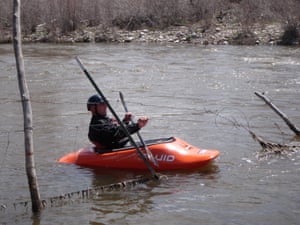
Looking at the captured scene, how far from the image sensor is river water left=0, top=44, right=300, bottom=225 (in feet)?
20.0

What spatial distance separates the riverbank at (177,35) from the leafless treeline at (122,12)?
16.5 inches

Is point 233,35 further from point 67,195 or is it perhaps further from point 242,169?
point 67,195

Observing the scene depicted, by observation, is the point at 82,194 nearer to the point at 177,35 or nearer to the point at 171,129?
the point at 171,129

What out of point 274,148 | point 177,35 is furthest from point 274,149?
point 177,35

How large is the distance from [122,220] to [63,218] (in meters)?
0.59

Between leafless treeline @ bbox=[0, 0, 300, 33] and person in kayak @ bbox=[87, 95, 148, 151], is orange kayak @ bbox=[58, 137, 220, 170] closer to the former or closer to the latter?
person in kayak @ bbox=[87, 95, 148, 151]

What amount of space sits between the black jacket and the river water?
15.8 inches

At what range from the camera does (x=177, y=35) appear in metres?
25.9

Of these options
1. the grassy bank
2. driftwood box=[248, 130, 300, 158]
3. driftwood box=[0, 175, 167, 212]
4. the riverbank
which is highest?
the grassy bank

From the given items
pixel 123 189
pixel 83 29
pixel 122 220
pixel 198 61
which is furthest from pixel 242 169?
pixel 83 29

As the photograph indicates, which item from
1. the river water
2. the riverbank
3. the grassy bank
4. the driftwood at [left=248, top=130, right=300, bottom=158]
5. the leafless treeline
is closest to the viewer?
the river water

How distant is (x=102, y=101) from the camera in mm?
7391

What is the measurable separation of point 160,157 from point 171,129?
2789 mm

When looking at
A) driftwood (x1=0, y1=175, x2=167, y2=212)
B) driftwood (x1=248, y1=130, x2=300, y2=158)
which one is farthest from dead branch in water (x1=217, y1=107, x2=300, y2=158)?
driftwood (x1=0, y1=175, x2=167, y2=212)
